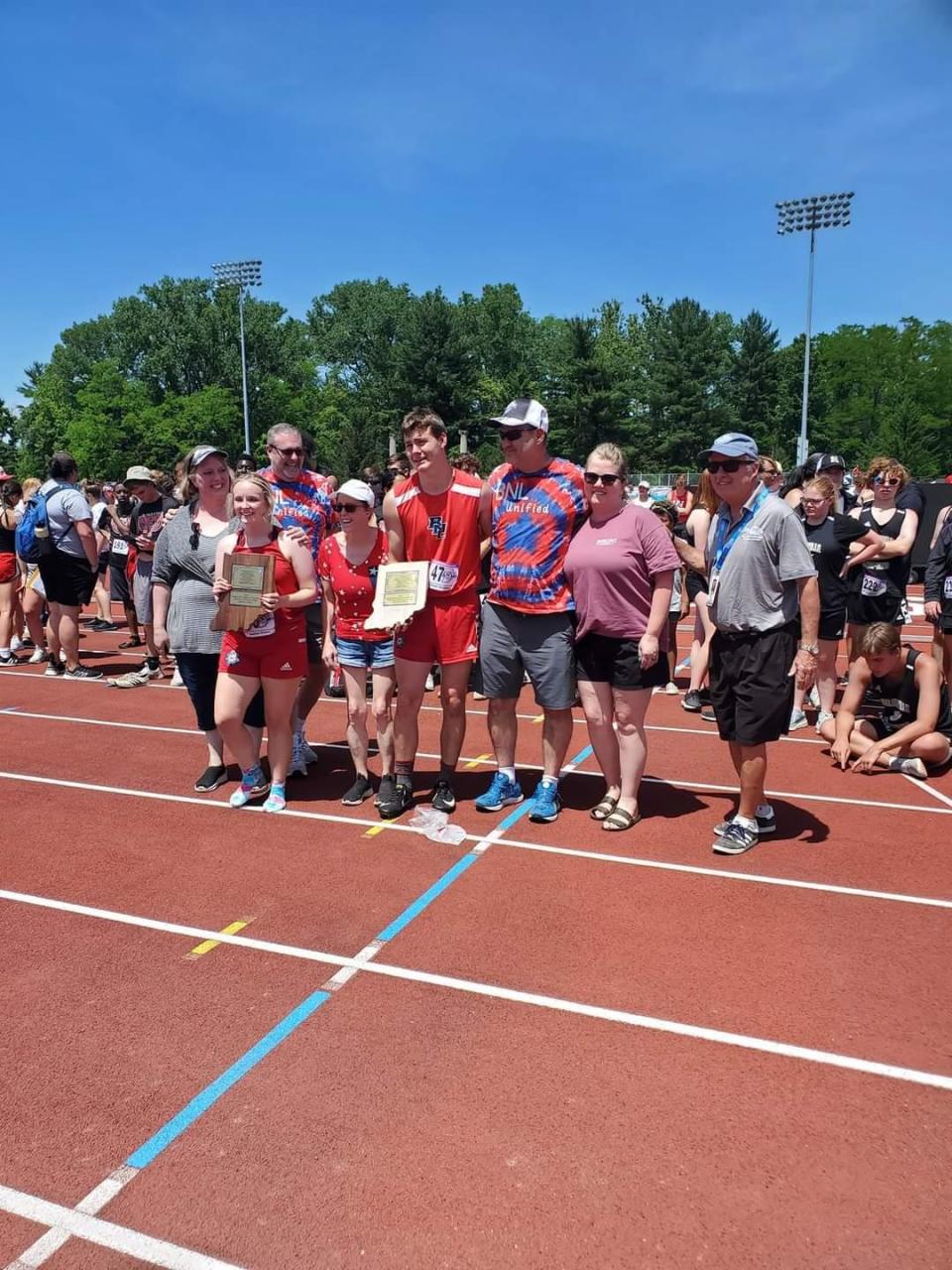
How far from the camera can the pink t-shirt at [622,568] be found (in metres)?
4.72

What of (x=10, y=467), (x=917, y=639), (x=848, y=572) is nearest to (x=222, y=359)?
(x=10, y=467)

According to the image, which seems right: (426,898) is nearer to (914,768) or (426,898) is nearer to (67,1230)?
(67,1230)

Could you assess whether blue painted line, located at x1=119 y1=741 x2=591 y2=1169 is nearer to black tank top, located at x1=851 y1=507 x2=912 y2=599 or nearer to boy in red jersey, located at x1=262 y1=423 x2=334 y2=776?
boy in red jersey, located at x1=262 y1=423 x2=334 y2=776

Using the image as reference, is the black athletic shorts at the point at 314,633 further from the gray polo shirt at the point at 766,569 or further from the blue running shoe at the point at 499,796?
the gray polo shirt at the point at 766,569

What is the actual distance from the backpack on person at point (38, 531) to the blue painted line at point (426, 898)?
255 inches

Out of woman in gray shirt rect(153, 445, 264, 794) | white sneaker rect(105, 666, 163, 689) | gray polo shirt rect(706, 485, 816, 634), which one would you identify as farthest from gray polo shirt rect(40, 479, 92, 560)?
gray polo shirt rect(706, 485, 816, 634)

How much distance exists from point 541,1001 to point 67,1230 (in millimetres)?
1616

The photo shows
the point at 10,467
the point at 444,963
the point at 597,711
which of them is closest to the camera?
the point at 444,963

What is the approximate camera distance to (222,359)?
63.4 metres

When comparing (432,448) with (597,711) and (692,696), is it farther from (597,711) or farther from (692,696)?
(692,696)

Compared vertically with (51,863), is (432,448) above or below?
above

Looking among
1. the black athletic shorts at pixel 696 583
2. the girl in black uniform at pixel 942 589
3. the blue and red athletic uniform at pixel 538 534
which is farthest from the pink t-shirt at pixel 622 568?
the black athletic shorts at pixel 696 583

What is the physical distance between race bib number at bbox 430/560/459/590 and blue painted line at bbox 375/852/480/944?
143 centimetres

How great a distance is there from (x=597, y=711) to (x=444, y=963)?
6.14ft
